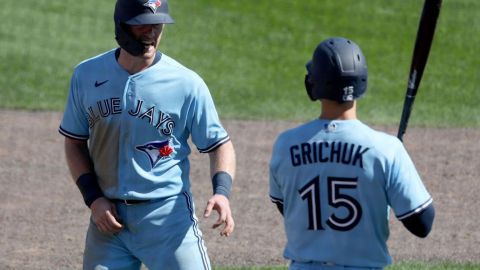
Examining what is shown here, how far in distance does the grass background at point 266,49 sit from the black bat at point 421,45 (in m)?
7.34

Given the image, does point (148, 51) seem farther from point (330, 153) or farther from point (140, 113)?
point (330, 153)

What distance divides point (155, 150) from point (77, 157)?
400mm

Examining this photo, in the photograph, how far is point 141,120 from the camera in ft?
16.5

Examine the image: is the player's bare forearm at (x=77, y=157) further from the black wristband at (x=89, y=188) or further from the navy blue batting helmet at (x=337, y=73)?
the navy blue batting helmet at (x=337, y=73)

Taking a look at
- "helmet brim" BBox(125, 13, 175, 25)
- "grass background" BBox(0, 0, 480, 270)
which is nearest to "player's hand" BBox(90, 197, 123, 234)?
"helmet brim" BBox(125, 13, 175, 25)

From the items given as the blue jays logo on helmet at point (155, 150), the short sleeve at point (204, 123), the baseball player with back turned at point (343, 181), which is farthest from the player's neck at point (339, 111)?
the blue jays logo on helmet at point (155, 150)

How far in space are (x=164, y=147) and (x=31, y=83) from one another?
8969 mm

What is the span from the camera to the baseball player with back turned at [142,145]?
4.99m

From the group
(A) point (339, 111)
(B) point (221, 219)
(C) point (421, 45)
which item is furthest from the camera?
(C) point (421, 45)

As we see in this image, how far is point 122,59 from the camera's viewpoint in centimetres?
513

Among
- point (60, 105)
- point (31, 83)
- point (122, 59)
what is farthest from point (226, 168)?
point (31, 83)

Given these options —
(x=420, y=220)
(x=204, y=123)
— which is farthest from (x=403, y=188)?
(x=204, y=123)

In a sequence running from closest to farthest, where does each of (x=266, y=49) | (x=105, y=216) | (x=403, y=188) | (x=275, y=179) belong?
(x=403, y=188), (x=275, y=179), (x=105, y=216), (x=266, y=49)

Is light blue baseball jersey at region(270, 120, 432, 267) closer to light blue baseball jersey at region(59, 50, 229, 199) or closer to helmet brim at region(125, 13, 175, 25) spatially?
light blue baseball jersey at region(59, 50, 229, 199)
